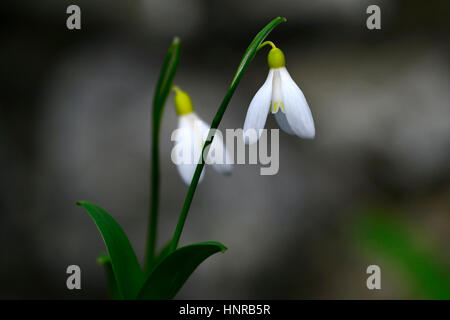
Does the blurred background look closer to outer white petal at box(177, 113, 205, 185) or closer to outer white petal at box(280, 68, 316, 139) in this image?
outer white petal at box(177, 113, 205, 185)

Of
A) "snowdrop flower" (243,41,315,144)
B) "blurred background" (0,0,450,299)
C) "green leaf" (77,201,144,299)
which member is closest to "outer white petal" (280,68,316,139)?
"snowdrop flower" (243,41,315,144)

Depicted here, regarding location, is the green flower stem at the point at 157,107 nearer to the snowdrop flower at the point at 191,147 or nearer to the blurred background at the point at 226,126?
the snowdrop flower at the point at 191,147

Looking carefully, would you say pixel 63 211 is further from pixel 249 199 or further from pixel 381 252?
pixel 381 252

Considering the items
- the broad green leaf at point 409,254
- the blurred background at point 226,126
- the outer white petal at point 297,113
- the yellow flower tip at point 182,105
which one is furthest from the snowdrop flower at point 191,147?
the blurred background at point 226,126

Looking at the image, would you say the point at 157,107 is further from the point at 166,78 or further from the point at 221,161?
the point at 221,161

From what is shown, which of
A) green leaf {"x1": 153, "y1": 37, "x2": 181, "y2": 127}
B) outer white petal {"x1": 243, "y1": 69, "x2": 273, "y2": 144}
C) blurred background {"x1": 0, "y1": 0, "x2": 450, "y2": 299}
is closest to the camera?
outer white petal {"x1": 243, "y1": 69, "x2": 273, "y2": 144}

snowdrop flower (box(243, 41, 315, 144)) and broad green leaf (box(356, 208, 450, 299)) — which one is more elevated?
snowdrop flower (box(243, 41, 315, 144))
